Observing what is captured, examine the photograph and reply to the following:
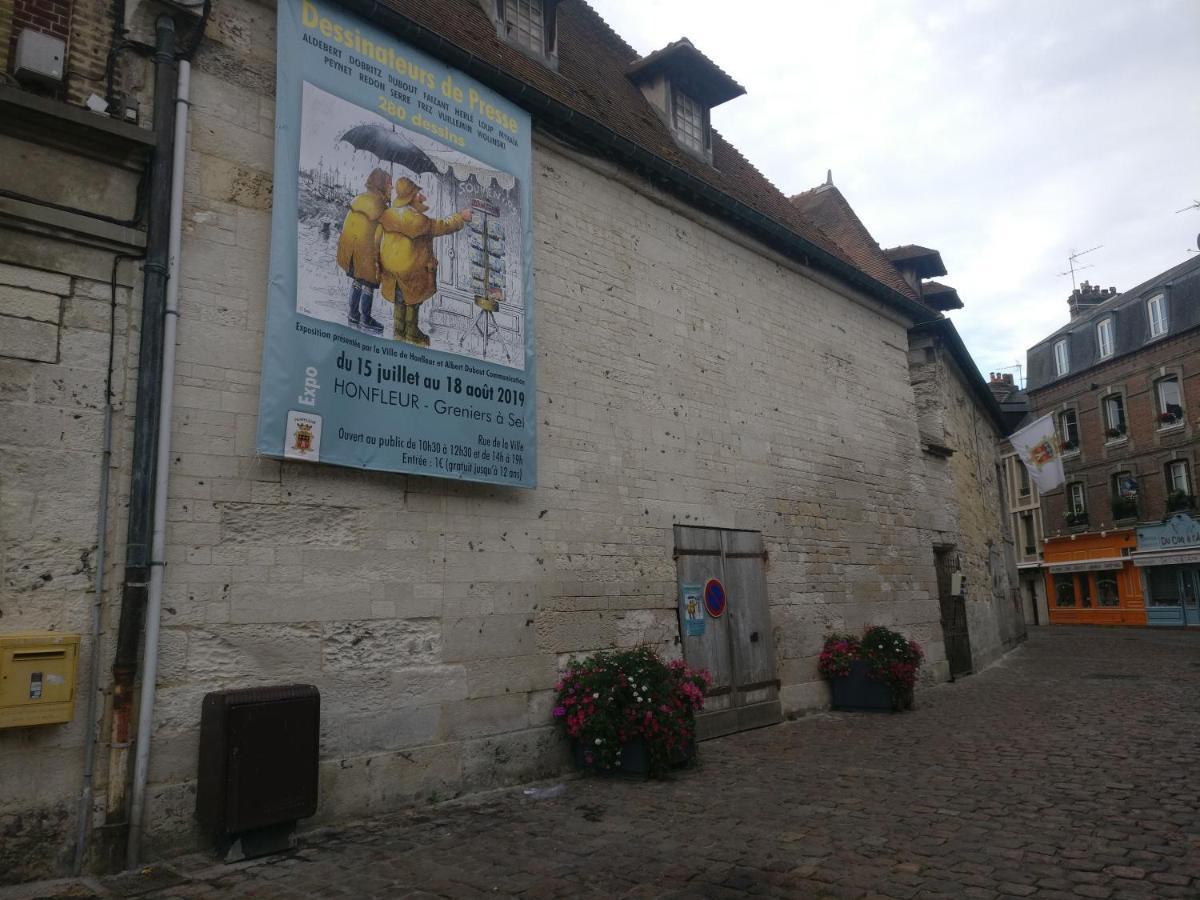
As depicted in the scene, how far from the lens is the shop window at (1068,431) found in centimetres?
2798

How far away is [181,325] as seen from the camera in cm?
484

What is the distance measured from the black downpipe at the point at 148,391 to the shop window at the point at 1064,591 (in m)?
31.0

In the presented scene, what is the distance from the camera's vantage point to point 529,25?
885 cm

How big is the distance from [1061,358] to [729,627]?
2629 cm

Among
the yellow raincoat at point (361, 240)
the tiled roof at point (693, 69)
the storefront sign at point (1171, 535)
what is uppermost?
the tiled roof at point (693, 69)

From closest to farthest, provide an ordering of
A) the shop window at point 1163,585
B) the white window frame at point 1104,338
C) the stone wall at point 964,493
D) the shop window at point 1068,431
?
the stone wall at point 964,493, the shop window at point 1163,585, the white window frame at point 1104,338, the shop window at point 1068,431

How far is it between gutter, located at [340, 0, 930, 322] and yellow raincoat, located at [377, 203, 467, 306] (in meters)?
1.38

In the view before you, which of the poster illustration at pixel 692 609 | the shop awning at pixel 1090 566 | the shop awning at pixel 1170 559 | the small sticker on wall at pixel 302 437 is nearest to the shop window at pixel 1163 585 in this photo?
the shop awning at pixel 1170 559

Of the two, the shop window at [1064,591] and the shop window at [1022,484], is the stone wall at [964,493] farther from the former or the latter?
the shop window at [1022,484]

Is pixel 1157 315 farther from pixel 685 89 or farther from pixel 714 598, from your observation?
pixel 714 598

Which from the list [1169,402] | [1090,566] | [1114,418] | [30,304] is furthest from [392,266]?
[1090,566]

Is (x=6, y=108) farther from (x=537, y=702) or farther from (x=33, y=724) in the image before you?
(x=537, y=702)

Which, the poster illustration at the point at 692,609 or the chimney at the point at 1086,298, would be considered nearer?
the poster illustration at the point at 692,609

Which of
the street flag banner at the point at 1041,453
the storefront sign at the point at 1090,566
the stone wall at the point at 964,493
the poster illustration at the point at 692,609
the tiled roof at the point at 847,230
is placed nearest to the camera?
the poster illustration at the point at 692,609
